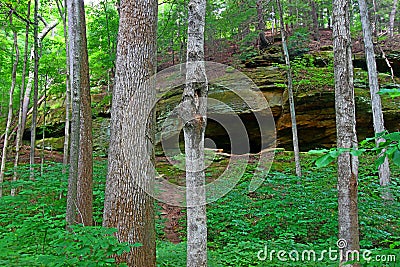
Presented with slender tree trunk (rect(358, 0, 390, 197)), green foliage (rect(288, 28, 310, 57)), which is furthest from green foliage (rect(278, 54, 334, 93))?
slender tree trunk (rect(358, 0, 390, 197))

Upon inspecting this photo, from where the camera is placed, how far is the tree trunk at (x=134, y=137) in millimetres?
3730

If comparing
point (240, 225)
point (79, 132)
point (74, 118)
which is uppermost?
point (74, 118)

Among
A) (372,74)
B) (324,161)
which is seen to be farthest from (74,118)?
(372,74)

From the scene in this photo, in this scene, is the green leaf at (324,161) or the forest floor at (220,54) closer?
the green leaf at (324,161)

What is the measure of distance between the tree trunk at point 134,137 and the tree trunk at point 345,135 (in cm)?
219

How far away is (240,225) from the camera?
6.81 m

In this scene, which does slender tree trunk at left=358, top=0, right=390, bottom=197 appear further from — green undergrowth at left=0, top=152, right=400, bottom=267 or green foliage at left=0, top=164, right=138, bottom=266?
green foliage at left=0, top=164, right=138, bottom=266

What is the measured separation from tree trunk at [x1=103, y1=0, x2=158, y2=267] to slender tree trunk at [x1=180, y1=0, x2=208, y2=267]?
539mm

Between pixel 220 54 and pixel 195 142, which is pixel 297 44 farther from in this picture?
pixel 195 142

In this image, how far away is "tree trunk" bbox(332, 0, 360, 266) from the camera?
11.8 feet

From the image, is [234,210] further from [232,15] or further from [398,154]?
[232,15]

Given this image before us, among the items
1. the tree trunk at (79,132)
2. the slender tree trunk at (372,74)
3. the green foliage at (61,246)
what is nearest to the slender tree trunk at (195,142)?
the green foliage at (61,246)

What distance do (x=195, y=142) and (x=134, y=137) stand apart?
0.76 m

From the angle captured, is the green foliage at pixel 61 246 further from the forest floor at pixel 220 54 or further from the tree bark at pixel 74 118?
the forest floor at pixel 220 54
